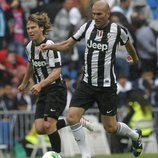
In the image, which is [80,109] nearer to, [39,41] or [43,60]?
[43,60]

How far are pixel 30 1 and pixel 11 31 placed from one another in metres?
1.05

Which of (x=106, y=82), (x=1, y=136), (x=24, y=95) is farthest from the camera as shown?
(x=24, y=95)

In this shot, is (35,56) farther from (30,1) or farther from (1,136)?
(30,1)

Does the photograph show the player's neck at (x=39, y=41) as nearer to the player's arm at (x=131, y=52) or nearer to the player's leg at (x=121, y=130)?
the player's arm at (x=131, y=52)

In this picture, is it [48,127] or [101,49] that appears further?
[48,127]

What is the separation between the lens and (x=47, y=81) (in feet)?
46.4

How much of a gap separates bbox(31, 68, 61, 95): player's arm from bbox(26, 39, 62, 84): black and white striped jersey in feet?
0.32

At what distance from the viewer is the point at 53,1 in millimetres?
23266

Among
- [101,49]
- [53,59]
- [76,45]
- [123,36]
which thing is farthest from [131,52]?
[76,45]

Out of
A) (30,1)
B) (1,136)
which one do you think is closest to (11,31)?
(30,1)

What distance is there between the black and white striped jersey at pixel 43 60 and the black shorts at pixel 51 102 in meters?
0.16

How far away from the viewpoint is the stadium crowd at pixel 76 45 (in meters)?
20.7

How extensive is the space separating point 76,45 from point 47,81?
25.2 ft

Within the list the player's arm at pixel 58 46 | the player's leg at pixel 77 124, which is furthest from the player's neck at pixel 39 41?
the player's leg at pixel 77 124
